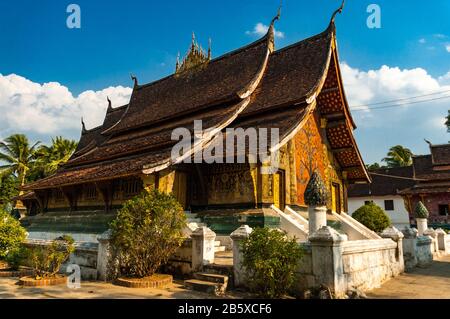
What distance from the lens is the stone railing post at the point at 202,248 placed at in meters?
7.86

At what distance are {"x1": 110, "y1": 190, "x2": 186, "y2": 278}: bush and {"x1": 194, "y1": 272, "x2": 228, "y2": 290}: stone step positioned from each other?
3.06 feet

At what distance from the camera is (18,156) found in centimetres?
3516

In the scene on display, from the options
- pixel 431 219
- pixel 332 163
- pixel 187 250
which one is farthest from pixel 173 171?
pixel 431 219

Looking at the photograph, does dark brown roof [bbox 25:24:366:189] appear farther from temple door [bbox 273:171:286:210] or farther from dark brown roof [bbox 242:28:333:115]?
temple door [bbox 273:171:286:210]

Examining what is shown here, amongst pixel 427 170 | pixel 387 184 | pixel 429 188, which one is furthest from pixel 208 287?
pixel 387 184

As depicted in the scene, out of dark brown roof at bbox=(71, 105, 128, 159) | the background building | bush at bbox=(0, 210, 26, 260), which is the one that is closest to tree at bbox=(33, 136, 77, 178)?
dark brown roof at bbox=(71, 105, 128, 159)

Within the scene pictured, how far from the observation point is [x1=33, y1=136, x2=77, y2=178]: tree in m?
34.5

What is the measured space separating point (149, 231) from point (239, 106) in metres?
6.72

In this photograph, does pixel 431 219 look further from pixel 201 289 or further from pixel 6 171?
pixel 6 171

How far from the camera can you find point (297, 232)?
9.80 m

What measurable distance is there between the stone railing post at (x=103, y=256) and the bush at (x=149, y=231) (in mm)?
214

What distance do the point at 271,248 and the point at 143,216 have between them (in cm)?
312

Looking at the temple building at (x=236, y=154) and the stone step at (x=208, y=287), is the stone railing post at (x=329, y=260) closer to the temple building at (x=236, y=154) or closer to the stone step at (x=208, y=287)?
the stone step at (x=208, y=287)

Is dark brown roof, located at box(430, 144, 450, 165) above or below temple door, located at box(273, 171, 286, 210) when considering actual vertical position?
above
